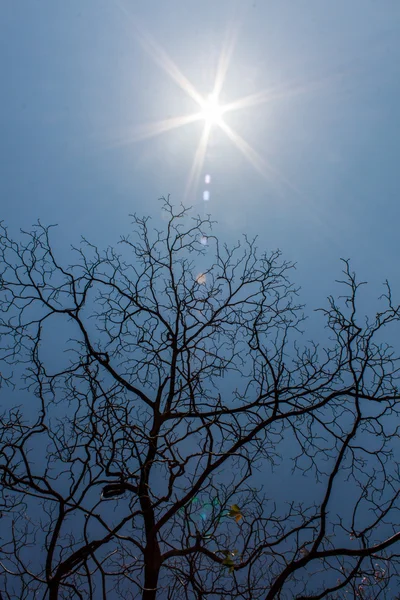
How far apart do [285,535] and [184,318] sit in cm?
257

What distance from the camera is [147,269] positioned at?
5.62m

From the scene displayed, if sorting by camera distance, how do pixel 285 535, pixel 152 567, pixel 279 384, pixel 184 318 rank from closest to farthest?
pixel 152 567 → pixel 285 535 → pixel 279 384 → pixel 184 318

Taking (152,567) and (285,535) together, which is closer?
(152,567)

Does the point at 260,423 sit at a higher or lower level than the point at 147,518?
higher

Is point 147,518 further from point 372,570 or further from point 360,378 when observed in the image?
point 360,378

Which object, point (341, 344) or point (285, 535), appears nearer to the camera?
point (285, 535)

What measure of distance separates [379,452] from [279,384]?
1.21 meters

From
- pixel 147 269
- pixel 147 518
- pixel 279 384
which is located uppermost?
pixel 147 269

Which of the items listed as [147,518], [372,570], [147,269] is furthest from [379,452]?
[147,269]

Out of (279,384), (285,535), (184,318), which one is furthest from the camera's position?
(184,318)

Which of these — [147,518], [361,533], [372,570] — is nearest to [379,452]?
[361,533]

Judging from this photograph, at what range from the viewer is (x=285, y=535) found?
180 inches

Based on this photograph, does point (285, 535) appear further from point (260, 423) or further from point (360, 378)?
point (360, 378)

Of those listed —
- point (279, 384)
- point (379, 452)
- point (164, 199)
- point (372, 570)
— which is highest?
point (164, 199)
